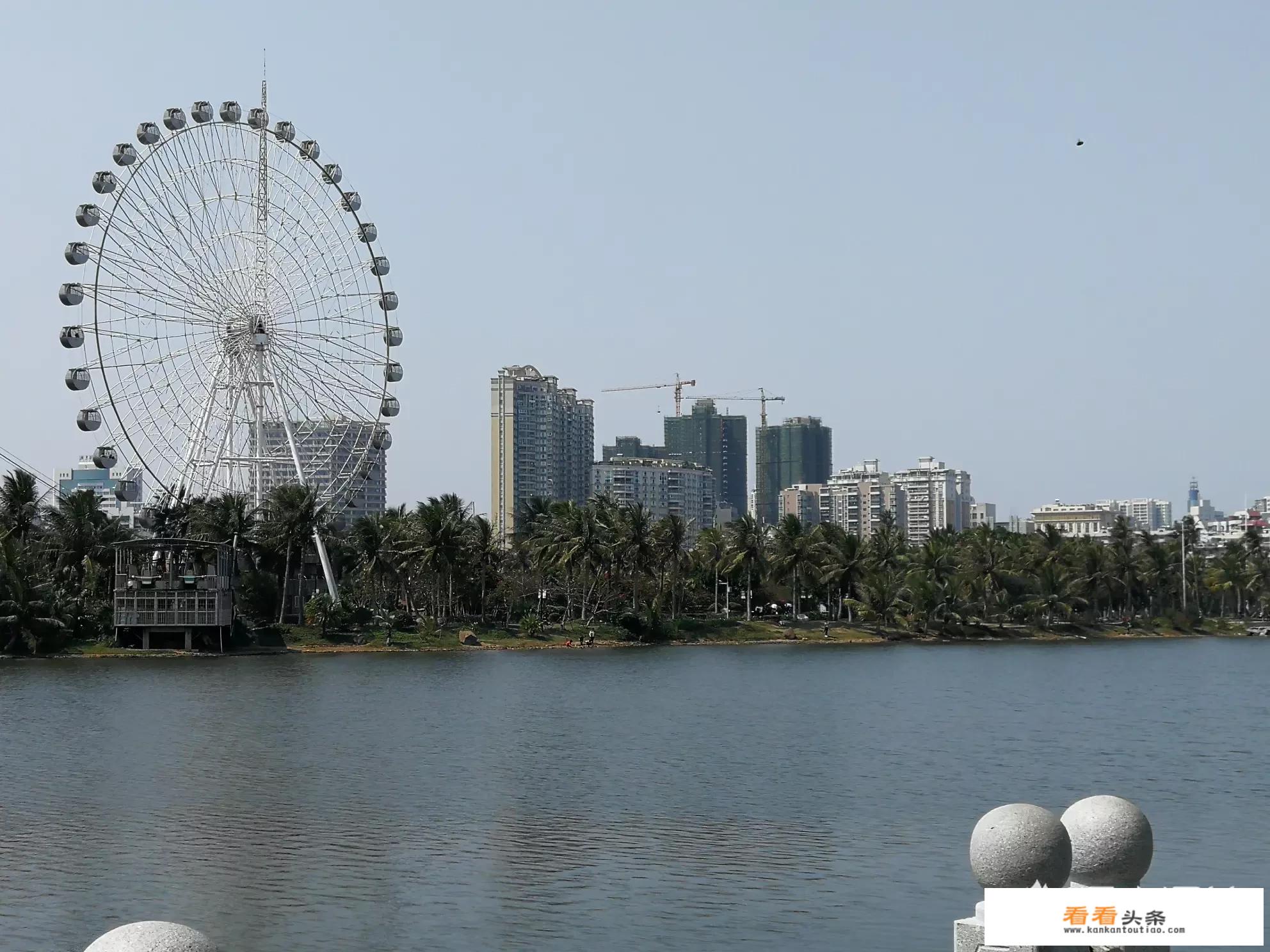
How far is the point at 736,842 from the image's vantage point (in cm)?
2872

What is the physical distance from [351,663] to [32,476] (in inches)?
1150

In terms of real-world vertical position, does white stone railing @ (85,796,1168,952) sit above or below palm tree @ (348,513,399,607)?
below

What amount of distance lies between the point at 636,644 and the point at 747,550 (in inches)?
616

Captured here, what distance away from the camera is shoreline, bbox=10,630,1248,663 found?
87.1m

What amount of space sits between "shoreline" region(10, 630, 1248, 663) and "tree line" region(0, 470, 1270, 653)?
59.2 inches

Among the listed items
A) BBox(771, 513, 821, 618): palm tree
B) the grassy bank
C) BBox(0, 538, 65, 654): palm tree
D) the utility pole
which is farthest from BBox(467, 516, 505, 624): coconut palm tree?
the utility pole

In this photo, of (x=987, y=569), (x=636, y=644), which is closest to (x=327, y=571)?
(x=636, y=644)

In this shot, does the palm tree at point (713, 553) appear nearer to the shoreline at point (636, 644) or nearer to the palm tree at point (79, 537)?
the shoreline at point (636, 644)

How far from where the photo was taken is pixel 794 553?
116m

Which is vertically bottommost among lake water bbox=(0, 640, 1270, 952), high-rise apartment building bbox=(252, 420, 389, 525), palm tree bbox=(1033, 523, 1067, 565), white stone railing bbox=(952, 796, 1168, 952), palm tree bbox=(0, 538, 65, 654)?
lake water bbox=(0, 640, 1270, 952)

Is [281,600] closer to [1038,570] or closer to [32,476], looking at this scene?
[32,476]

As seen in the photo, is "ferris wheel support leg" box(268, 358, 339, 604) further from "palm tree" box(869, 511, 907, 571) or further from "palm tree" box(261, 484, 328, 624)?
"palm tree" box(869, 511, 907, 571)

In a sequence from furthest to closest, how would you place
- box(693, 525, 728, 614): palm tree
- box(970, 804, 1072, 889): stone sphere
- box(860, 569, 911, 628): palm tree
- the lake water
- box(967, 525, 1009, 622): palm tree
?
box(967, 525, 1009, 622): palm tree, box(693, 525, 728, 614): palm tree, box(860, 569, 911, 628): palm tree, the lake water, box(970, 804, 1072, 889): stone sphere

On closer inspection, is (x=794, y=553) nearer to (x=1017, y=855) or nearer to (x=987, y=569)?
(x=987, y=569)
